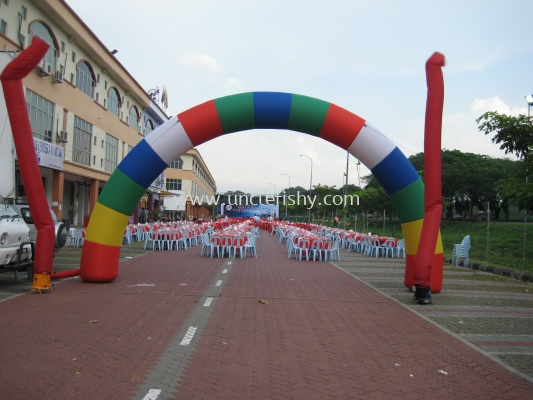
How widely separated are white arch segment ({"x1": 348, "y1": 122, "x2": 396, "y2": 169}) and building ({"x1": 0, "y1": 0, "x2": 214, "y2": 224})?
41.3ft

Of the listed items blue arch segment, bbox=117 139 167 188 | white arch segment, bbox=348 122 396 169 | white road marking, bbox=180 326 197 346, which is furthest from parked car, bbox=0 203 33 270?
white arch segment, bbox=348 122 396 169

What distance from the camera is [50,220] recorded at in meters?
10.2

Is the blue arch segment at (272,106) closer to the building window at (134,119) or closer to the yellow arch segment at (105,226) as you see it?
the yellow arch segment at (105,226)

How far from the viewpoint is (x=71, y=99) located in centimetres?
2975

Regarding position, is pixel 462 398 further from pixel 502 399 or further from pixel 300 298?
pixel 300 298

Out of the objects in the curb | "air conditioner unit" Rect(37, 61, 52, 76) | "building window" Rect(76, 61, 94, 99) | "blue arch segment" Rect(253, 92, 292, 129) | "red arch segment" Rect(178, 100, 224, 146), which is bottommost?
the curb

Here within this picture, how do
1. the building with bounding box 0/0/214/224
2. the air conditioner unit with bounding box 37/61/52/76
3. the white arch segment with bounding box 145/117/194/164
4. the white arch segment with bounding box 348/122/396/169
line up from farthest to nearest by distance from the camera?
the air conditioner unit with bounding box 37/61/52/76 < the building with bounding box 0/0/214/224 < the white arch segment with bounding box 348/122/396/169 < the white arch segment with bounding box 145/117/194/164

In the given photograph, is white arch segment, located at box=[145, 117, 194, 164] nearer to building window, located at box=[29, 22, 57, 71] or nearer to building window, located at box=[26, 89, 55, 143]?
building window, located at box=[26, 89, 55, 143]

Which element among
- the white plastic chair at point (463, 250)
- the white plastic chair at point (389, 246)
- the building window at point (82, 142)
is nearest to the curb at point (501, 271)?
the white plastic chair at point (463, 250)

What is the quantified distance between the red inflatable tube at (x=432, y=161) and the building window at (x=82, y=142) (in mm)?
25451

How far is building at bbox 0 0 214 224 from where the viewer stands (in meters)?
24.6

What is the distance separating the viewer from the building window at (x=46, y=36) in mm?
24958

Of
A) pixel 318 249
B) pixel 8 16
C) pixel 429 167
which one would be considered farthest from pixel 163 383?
pixel 8 16

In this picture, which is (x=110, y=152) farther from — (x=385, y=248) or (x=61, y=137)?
(x=385, y=248)
